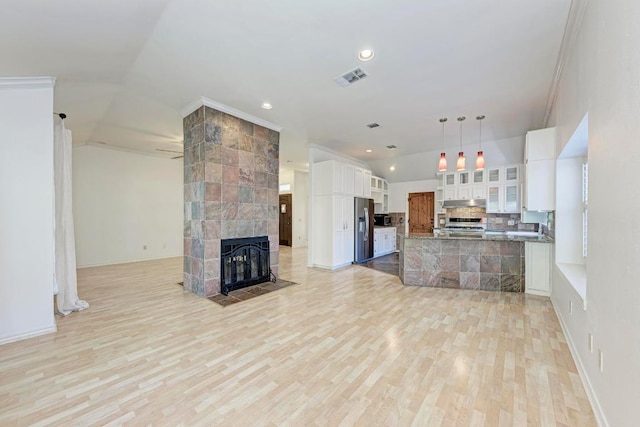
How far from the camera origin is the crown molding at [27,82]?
8.39ft

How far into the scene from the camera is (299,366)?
2.14 m

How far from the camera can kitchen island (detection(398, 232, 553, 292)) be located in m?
4.11

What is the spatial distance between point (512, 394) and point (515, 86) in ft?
11.9

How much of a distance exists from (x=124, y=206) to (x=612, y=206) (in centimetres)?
869

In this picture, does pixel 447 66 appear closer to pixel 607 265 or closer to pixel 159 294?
pixel 607 265

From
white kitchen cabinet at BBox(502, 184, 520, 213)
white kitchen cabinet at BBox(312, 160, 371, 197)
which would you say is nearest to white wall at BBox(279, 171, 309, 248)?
white kitchen cabinet at BBox(312, 160, 371, 197)

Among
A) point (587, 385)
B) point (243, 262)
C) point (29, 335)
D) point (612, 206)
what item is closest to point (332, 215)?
point (243, 262)

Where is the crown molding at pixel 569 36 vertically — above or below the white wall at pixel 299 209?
above

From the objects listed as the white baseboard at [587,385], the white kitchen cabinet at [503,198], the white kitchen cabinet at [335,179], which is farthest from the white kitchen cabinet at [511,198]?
the white baseboard at [587,385]

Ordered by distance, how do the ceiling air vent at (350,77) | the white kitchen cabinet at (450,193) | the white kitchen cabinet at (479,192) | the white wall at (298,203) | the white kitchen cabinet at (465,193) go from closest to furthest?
the ceiling air vent at (350,77) → the white kitchen cabinet at (479,192) → the white kitchen cabinet at (465,193) → the white kitchen cabinet at (450,193) → the white wall at (298,203)

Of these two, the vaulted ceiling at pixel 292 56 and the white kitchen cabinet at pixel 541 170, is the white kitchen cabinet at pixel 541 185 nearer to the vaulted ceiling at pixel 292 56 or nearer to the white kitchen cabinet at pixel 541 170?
the white kitchen cabinet at pixel 541 170

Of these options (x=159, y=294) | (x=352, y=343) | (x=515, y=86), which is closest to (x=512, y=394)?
(x=352, y=343)

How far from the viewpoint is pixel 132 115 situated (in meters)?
4.38

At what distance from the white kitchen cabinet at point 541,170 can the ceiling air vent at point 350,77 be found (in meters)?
2.60
